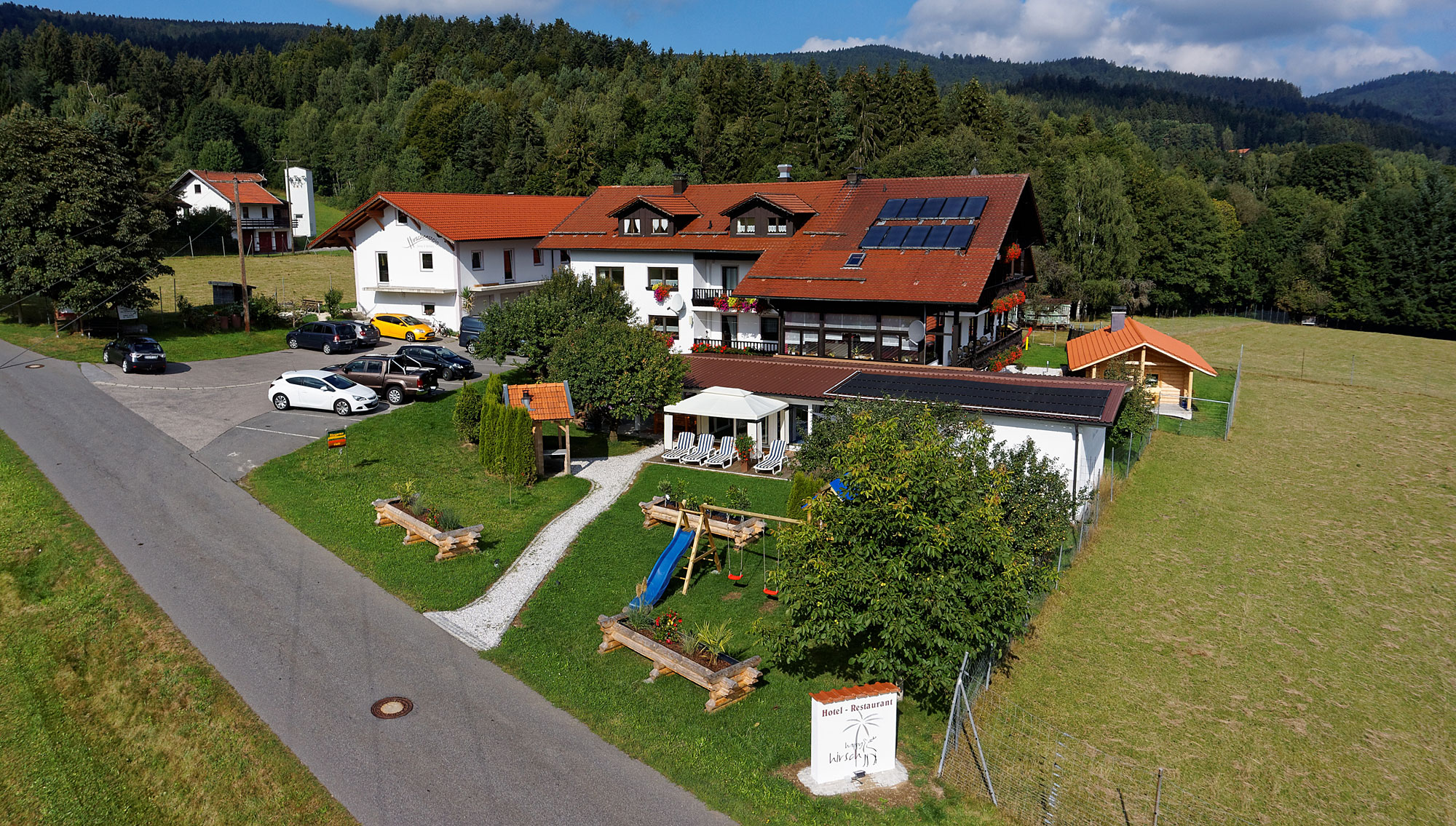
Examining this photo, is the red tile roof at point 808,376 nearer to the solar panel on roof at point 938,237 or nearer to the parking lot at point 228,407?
the solar panel on roof at point 938,237

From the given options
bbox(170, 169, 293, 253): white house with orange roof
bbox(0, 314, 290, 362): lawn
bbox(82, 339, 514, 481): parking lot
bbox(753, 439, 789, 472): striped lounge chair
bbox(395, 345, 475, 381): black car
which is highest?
bbox(170, 169, 293, 253): white house with orange roof

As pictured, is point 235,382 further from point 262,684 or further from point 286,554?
point 262,684

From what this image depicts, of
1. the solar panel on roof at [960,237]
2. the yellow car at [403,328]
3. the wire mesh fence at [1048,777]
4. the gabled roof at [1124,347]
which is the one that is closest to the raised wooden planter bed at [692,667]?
the wire mesh fence at [1048,777]

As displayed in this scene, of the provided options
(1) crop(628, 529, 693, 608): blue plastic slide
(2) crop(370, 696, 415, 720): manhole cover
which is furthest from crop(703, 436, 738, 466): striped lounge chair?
(2) crop(370, 696, 415, 720): manhole cover

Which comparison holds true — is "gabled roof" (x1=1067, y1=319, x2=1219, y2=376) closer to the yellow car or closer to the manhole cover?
the manhole cover

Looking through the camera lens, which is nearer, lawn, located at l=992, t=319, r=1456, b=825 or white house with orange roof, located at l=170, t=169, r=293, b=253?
lawn, located at l=992, t=319, r=1456, b=825

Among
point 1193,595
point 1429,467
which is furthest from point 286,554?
point 1429,467
